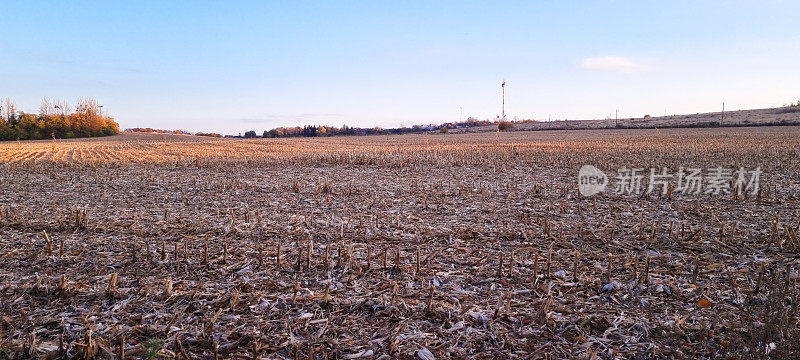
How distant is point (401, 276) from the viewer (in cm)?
530

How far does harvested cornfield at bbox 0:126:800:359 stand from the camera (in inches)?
146

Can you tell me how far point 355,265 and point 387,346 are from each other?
1988 mm

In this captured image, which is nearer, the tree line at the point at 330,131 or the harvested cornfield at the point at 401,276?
the harvested cornfield at the point at 401,276

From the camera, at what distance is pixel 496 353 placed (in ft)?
11.9

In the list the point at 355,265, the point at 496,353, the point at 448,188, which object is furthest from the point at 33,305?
the point at 448,188

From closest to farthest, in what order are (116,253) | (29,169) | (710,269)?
(710,269) → (116,253) → (29,169)

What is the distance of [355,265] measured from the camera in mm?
5594

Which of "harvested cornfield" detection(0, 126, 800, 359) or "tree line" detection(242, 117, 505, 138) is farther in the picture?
"tree line" detection(242, 117, 505, 138)

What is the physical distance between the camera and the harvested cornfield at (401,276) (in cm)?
371

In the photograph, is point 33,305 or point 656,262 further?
point 656,262

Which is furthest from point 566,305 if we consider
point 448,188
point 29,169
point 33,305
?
point 29,169

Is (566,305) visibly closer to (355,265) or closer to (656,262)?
(656,262)

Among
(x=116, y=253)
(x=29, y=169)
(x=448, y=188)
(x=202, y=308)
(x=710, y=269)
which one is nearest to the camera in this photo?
(x=202, y=308)

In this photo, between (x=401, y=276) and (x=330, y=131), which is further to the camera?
(x=330, y=131)
